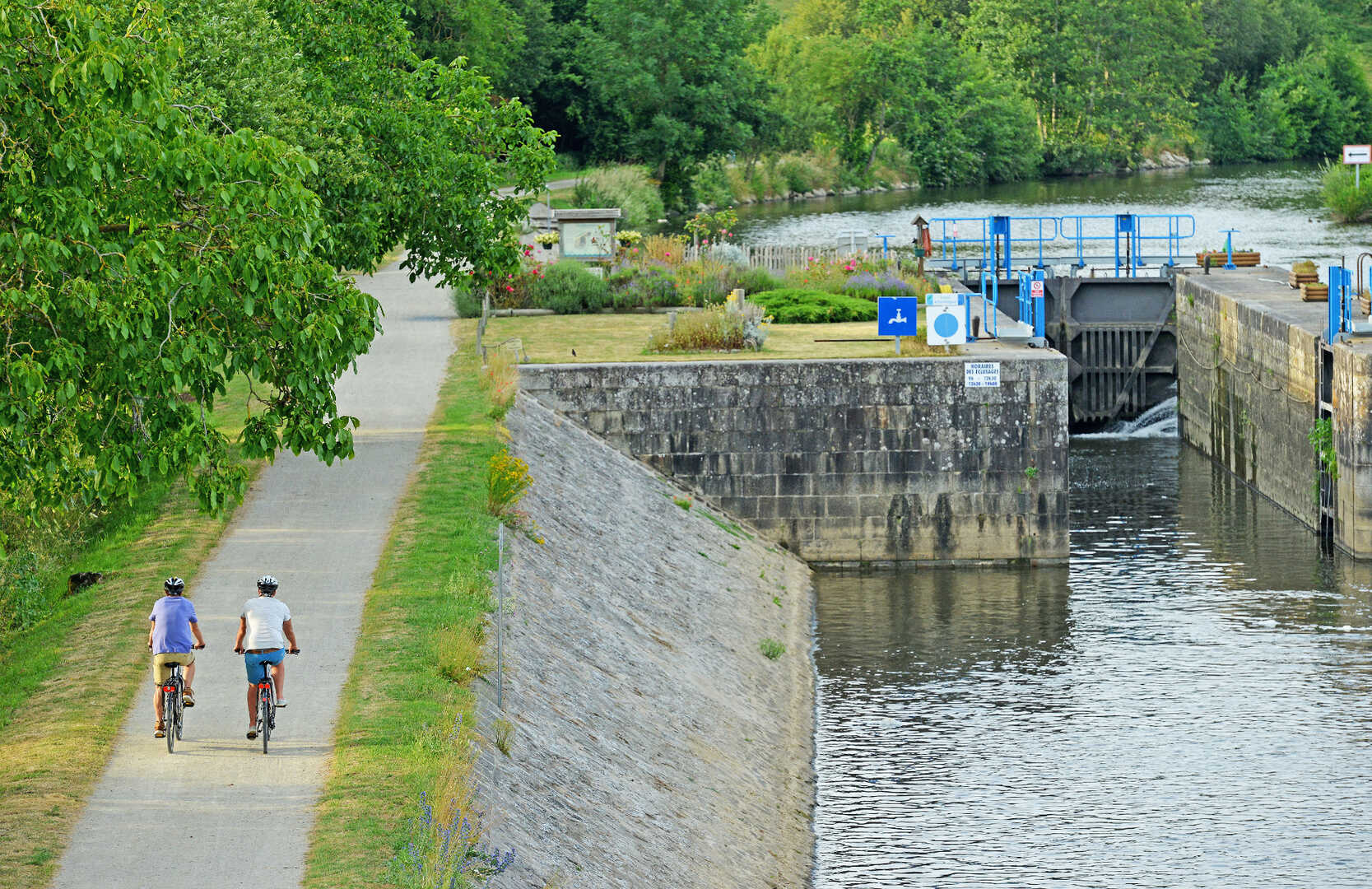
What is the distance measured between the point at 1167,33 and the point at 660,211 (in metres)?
66.5

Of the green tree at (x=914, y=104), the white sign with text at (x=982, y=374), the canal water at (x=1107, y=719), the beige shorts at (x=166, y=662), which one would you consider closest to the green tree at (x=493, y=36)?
the green tree at (x=914, y=104)

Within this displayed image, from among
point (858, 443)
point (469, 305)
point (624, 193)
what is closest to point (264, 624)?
point (858, 443)

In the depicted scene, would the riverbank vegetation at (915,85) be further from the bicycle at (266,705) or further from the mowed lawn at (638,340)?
the bicycle at (266,705)

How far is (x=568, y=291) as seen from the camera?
3938 centimetres

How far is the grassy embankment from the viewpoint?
13.4m

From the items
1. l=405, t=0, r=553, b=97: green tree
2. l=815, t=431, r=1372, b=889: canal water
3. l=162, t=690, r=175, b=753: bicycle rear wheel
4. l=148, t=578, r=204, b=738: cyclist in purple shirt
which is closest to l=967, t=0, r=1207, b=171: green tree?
l=405, t=0, r=553, b=97: green tree

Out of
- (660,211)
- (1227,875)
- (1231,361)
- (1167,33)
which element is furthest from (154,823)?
(1167,33)

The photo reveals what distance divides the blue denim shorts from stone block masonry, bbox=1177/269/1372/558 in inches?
831

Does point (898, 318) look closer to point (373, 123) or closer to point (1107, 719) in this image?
point (373, 123)

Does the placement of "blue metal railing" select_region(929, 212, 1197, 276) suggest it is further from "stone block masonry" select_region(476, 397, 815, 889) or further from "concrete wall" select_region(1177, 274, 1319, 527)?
"stone block masonry" select_region(476, 397, 815, 889)

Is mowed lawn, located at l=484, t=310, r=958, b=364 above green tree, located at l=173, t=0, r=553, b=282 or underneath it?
underneath

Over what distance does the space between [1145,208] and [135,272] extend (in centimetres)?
7381

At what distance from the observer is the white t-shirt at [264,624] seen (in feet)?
49.4

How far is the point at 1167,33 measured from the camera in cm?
13288
